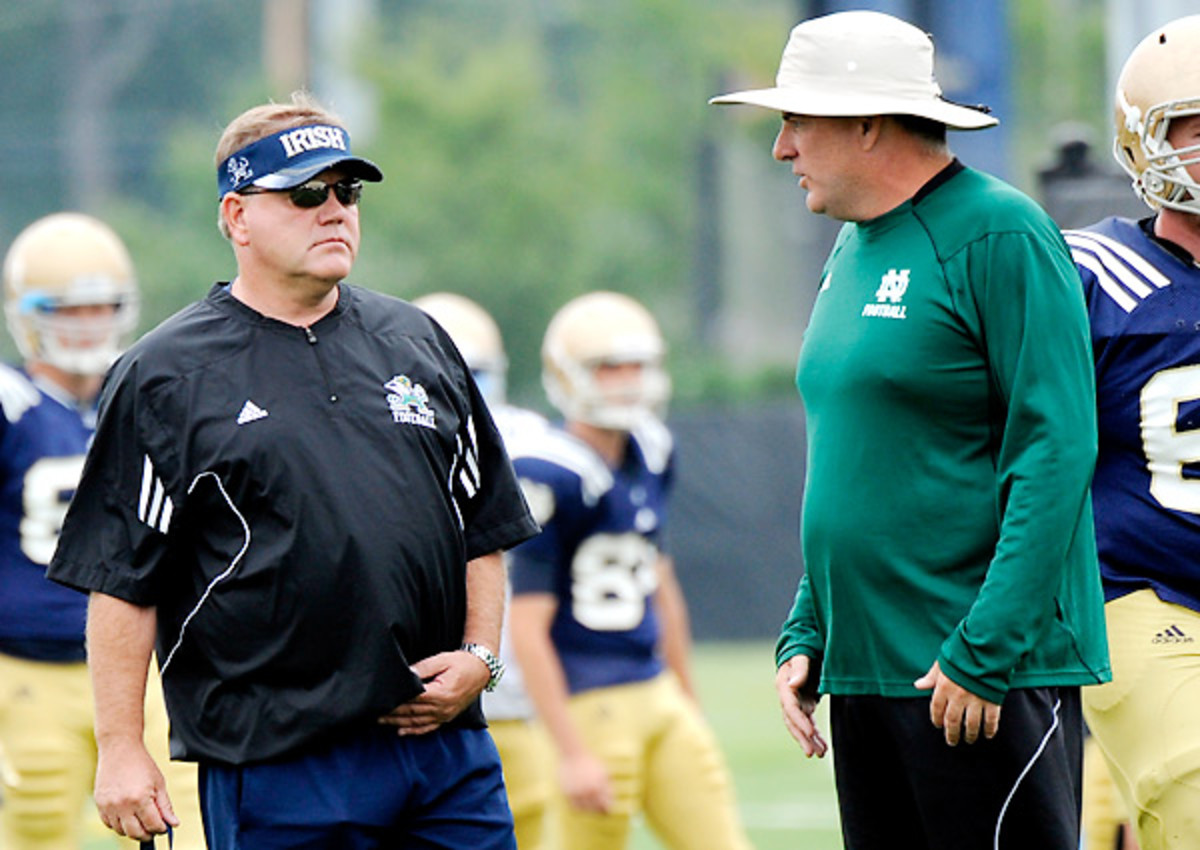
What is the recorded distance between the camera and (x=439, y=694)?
437 cm

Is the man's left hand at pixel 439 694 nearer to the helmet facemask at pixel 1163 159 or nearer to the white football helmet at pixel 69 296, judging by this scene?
the helmet facemask at pixel 1163 159

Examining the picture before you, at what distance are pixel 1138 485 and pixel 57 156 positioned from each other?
1443 inches

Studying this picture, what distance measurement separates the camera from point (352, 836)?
4324mm

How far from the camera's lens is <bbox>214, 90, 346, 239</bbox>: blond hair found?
14.7 ft

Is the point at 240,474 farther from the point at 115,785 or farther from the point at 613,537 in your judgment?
the point at 613,537

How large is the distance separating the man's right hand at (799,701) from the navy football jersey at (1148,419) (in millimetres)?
631

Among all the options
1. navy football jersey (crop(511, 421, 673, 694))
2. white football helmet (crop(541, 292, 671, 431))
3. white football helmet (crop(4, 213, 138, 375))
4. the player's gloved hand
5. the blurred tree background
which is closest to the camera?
the player's gloved hand

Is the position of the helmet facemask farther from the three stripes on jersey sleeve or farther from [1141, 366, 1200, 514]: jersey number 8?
[1141, 366, 1200, 514]: jersey number 8

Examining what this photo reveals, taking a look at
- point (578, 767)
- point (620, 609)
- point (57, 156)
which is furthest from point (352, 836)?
point (57, 156)

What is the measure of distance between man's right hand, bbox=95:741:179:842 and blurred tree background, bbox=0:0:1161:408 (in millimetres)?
24160

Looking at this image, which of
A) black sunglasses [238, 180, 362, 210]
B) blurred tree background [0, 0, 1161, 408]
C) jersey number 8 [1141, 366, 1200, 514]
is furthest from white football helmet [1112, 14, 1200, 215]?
blurred tree background [0, 0, 1161, 408]

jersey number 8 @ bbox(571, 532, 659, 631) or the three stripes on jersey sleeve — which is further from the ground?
the three stripes on jersey sleeve

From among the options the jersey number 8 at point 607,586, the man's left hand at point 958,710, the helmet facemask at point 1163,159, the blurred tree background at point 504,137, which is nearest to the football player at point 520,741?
the jersey number 8 at point 607,586

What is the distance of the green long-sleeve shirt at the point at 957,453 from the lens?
3936 mm
